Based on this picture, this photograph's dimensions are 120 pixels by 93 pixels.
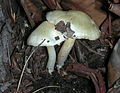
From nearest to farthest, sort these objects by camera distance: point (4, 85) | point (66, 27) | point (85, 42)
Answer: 1. point (66, 27)
2. point (4, 85)
3. point (85, 42)

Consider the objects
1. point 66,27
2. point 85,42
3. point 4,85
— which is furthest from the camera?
point 85,42

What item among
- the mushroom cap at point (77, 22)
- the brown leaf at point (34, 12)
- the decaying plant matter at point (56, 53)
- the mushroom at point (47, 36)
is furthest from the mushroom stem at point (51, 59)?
the brown leaf at point (34, 12)

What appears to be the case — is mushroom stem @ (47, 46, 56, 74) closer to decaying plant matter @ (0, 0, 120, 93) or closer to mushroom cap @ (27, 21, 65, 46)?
decaying plant matter @ (0, 0, 120, 93)

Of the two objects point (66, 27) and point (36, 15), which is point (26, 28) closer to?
point (36, 15)

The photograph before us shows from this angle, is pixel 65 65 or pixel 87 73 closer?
pixel 87 73

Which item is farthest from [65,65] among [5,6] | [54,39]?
[5,6]

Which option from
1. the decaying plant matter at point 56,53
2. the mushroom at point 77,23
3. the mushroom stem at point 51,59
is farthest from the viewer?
the mushroom stem at point 51,59

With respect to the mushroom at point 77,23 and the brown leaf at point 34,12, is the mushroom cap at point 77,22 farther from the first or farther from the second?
the brown leaf at point 34,12

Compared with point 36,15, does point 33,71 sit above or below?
below

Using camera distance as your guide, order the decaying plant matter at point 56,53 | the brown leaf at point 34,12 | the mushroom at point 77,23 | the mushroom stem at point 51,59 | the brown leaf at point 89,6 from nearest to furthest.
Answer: the mushroom at point 77,23 → the decaying plant matter at point 56,53 → the mushroom stem at point 51,59 → the brown leaf at point 89,6 → the brown leaf at point 34,12
